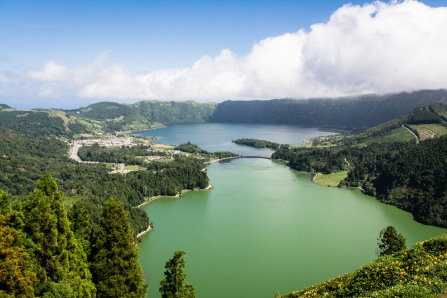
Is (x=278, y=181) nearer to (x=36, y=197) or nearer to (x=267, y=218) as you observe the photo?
(x=267, y=218)

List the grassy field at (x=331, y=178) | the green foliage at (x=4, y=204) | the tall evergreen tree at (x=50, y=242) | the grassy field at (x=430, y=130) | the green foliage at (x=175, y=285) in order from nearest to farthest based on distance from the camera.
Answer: the green foliage at (x=4, y=204)
the tall evergreen tree at (x=50, y=242)
the green foliage at (x=175, y=285)
the grassy field at (x=331, y=178)
the grassy field at (x=430, y=130)

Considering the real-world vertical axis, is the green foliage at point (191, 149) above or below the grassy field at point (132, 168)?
above

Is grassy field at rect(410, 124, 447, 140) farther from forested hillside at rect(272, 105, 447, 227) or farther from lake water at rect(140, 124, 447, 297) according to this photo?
lake water at rect(140, 124, 447, 297)

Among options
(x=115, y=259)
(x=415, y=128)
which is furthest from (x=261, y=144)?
(x=115, y=259)

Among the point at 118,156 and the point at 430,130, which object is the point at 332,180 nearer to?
the point at 430,130

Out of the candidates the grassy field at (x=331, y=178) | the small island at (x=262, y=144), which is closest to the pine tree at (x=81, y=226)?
the grassy field at (x=331, y=178)

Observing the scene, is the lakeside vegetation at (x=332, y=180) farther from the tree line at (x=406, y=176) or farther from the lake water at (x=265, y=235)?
the lake water at (x=265, y=235)

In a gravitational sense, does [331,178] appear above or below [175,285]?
below
